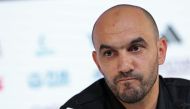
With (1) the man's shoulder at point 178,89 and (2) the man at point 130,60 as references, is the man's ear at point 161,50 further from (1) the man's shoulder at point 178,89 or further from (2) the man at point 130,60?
(1) the man's shoulder at point 178,89

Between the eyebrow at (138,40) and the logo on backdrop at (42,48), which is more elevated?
the logo on backdrop at (42,48)

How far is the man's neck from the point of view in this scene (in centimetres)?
111

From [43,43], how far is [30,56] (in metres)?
0.08

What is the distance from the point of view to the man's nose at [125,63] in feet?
3.26

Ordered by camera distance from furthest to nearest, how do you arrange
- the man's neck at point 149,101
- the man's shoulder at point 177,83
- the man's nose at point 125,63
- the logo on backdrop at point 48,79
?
the logo on backdrop at point 48,79 < the man's shoulder at point 177,83 < the man's neck at point 149,101 < the man's nose at point 125,63

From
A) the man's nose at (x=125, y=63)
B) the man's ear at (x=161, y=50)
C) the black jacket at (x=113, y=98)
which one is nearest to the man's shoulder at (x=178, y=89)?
the black jacket at (x=113, y=98)

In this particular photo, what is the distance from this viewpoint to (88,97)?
1.19m

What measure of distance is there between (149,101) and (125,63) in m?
0.18

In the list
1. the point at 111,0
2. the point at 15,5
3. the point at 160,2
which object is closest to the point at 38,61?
the point at 15,5

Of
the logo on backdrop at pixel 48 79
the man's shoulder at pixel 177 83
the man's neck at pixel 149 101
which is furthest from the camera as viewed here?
the logo on backdrop at pixel 48 79

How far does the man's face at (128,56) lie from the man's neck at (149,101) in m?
0.06

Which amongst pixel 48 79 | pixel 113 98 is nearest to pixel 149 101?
pixel 113 98

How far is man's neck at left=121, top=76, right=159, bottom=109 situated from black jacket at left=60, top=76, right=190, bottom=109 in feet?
0.04

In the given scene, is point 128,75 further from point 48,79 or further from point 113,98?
point 48,79
